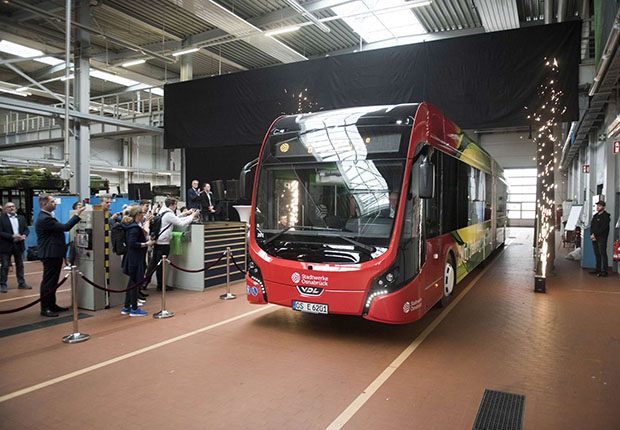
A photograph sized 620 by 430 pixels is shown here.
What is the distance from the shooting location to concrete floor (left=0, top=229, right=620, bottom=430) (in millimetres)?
3643

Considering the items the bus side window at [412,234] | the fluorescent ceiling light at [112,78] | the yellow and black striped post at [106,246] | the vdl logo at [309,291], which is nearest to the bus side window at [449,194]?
the bus side window at [412,234]

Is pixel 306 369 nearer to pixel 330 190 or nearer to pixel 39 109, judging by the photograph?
pixel 330 190

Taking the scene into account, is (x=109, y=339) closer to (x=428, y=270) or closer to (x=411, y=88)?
(x=428, y=270)

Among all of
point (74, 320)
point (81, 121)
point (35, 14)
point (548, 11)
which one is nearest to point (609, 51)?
point (548, 11)

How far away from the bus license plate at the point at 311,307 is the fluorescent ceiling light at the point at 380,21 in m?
10.5

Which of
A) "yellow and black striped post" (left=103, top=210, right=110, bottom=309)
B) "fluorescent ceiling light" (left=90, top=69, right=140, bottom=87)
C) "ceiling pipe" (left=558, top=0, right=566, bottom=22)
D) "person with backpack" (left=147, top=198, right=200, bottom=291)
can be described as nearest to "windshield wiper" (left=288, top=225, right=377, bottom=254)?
"person with backpack" (left=147, top=198, right=200, bottom=291)

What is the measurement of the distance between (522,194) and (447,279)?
97.5 feet

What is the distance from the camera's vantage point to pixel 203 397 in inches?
156

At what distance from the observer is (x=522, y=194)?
109ft

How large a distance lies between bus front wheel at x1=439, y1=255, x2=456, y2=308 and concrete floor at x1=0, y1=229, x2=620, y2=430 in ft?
0.66

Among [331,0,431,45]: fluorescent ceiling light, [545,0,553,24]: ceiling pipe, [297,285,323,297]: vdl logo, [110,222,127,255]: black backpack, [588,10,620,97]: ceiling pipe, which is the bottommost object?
[297,285,323,297]: vdl logo

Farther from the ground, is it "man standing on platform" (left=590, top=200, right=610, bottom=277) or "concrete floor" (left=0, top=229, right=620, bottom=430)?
"man standing on platform" (left=590, top=200, right=610, bottom=277)

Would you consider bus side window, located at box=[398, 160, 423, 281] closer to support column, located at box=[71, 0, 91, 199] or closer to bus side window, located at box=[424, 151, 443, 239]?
bus side window, located at box=[424, 151, 443, 239]

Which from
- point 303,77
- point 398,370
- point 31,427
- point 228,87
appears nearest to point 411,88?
point 303,77
